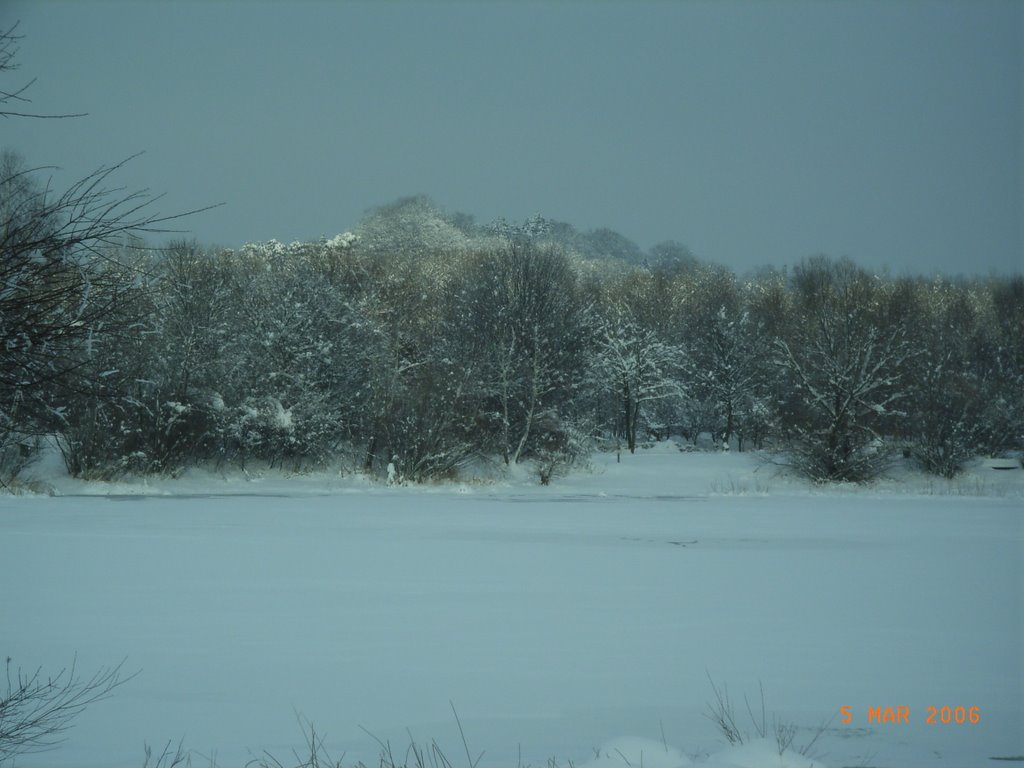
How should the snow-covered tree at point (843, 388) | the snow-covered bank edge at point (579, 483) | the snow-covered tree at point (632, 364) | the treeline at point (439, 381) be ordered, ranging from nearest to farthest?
the snow-covered bank edge at point (579, 483) < the treeline at point (439, 381) < the snow-covered tree at point (843, 388) < the snow-covered tree at point (632, 364)

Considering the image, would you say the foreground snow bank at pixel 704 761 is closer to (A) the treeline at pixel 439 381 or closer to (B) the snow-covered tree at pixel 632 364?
(A) the treeline at pixel 439 381

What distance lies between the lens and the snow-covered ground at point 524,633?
7629mm

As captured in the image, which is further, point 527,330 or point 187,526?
point 527,330

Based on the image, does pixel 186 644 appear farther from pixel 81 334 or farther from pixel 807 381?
pixel 807 381

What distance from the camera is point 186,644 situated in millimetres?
10328

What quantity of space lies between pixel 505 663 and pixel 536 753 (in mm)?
2494

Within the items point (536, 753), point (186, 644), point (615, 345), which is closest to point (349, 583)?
point (186, 644)
